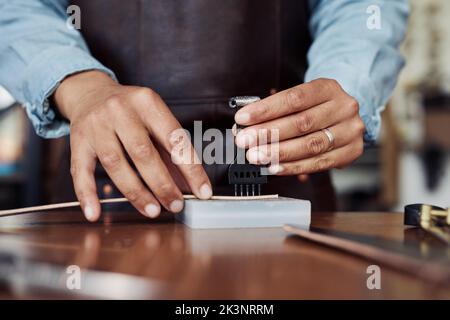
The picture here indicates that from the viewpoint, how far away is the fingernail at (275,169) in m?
0.71

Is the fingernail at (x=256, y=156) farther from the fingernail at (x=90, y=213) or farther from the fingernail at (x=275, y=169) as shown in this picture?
the fingernail at (x=90, y=213)

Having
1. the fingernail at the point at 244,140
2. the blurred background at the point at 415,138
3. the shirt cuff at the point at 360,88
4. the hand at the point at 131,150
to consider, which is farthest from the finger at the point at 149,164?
the blurred background at the point at 415,138

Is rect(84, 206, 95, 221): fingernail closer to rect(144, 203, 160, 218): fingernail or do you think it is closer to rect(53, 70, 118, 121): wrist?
rect(144, 203, 160, 218): fingernail

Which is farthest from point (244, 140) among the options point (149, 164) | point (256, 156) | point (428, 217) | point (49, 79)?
point (49, 79)

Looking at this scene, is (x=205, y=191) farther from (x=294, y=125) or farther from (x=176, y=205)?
(x=294, y=125)

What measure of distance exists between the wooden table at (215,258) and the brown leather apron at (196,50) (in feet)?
1.27

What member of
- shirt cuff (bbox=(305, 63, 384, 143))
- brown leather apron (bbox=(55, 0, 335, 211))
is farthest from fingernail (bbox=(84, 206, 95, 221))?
shirt cuff (bbox=(305, 63, 384, 143))

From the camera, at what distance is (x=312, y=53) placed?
105 cm

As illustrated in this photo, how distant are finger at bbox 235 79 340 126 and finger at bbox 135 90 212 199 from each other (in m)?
0.08

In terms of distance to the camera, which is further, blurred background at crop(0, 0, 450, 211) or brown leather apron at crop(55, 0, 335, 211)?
blurred background at crop(0, 0, 450, 211)

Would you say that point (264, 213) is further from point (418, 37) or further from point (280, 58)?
point (418, 37)

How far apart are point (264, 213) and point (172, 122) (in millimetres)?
181

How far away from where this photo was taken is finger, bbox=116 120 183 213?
2.11 feet

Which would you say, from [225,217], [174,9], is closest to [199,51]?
[174,9]
